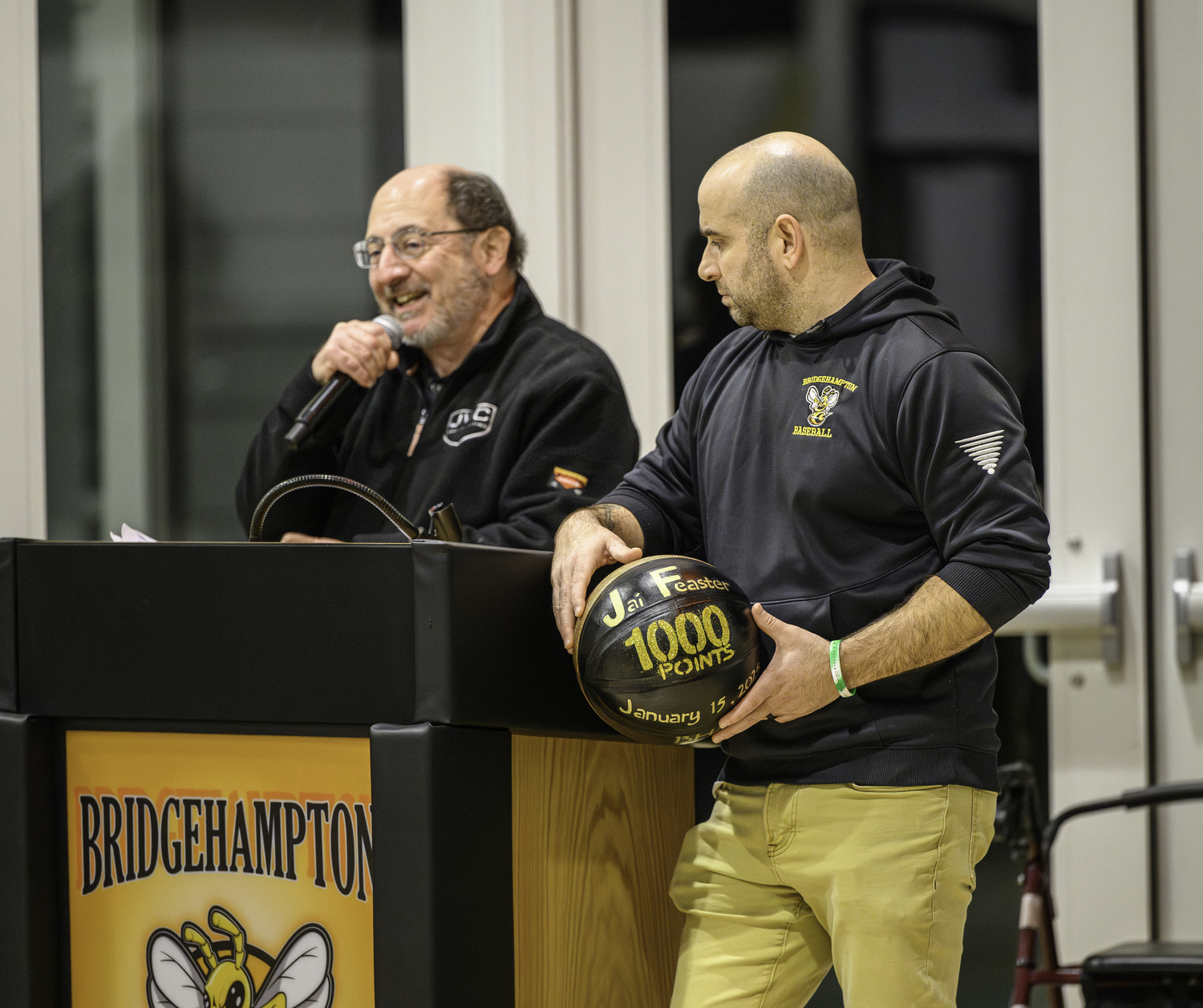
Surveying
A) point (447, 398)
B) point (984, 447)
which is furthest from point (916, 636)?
point (447, 398)

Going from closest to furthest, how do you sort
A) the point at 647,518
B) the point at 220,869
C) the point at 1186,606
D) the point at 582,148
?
the point at 220,869, the point at 647,518, the point at 1186,606, the point at 582,148

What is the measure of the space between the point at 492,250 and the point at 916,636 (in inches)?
51.0

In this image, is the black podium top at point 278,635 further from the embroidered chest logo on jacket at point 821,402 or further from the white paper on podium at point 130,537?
the embroidered chest logo on jacket at point 821,402

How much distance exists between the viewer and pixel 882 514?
1.62 metres

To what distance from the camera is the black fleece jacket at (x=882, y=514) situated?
5.00 feet

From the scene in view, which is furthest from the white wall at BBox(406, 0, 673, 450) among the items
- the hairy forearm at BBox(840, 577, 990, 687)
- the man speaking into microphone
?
the hairy forearm at BBox(840, 577, 990, 687)

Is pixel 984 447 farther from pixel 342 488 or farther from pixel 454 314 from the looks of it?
pixel 454 314

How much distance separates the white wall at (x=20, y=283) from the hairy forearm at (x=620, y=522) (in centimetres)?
206

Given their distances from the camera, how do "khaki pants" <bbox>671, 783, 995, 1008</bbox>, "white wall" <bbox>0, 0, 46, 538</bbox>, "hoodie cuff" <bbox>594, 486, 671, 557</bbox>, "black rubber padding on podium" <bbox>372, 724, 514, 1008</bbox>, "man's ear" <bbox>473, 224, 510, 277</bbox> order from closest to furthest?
1. "black rubber padding on podium" <bbox>372, 724, 514, 1008</bbox>
2. "khaki pants" <bbox>671, 783, 995, 1008</bbox>
3. "hoodie cuff" <bbox>594, 486, 671, 557</bbox>
4. "man's ear" <bbox>473, 224, 510, 277</bbox>
5. "white wall" <bbox>0, 0, 46, 538</bbox>

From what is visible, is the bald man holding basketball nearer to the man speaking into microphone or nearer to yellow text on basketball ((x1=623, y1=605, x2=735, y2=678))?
yellow text on basketball ((x1=623, y1=605, x2=735, y2=678))

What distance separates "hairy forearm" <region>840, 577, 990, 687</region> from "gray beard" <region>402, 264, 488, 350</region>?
1164mm

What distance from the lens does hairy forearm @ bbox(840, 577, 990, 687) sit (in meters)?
1.51

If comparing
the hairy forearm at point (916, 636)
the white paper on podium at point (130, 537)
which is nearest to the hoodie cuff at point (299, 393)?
the white paper on podium at point (130, 537)

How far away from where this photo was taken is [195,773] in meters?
1.58
